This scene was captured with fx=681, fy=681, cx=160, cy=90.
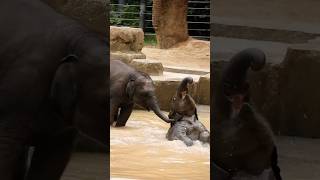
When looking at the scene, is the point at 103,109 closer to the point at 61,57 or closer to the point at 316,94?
the point at 61,57

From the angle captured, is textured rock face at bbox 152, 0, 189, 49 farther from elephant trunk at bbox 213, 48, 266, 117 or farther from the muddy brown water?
elephant trunk at bbox 213, 48, 266, 117

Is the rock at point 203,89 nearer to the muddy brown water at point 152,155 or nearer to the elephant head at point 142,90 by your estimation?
the muddy brown water at point 152,155

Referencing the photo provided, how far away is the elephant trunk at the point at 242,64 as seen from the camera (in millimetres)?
2887

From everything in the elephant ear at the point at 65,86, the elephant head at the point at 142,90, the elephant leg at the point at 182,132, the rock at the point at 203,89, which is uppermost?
the elephant ear at the point at 65,86

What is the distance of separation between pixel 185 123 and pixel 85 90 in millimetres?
4838

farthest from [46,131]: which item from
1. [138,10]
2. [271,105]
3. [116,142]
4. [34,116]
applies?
[138,10]

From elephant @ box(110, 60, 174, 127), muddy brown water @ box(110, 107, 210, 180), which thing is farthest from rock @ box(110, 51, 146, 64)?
muddy brown water @ box(110, 107, 210, 180)

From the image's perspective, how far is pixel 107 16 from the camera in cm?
Answer: 288

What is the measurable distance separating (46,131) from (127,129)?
18.9 feet

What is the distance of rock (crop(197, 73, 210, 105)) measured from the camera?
415 inches

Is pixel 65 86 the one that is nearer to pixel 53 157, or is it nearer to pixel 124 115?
pixel 53 157

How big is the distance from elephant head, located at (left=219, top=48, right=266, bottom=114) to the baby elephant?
15.1 ft

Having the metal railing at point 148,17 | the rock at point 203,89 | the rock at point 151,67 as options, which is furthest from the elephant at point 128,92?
the metal railing at point 148,17

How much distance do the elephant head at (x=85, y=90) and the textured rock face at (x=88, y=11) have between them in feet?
0.24
